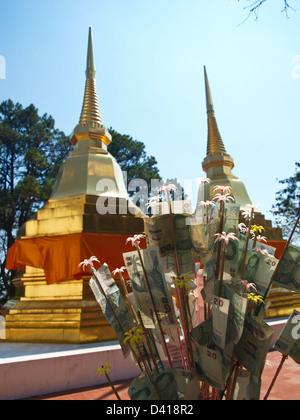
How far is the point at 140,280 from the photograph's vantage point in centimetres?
200

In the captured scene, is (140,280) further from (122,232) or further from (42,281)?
(42,281)

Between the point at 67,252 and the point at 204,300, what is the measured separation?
5945 millimetres

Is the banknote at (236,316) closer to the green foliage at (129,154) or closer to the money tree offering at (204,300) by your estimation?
the money tree offering at (204,300)

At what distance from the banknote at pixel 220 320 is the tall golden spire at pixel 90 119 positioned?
9468 mm

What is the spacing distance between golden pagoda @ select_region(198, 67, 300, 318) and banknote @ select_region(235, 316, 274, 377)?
854 centimetres

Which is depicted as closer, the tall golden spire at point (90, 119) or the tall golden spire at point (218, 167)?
the tall golden spire at point (90, 119)

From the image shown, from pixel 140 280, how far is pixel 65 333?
5.54 metres

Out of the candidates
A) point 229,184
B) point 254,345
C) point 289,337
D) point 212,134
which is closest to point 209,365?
point 254,345

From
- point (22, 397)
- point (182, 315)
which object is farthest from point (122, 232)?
point (182, 315)

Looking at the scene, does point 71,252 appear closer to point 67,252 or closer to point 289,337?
point 67,252

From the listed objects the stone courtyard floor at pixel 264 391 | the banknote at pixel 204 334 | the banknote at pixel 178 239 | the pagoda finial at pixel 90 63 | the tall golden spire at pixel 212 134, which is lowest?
the stone courtyard floor at pixel 264 391

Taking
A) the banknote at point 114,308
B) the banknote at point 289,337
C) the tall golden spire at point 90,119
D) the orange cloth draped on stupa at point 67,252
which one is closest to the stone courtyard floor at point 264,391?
the orange cloth draped on stupa at point 67,252

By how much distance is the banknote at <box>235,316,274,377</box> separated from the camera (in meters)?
1.71

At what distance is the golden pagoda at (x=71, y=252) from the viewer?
23.3 feet
